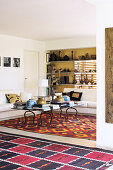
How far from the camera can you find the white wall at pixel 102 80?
469 centimetres

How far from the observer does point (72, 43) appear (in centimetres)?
1057

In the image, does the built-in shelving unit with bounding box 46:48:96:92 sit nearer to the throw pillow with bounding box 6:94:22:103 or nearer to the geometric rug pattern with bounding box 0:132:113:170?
the throw pillow with bounding box 6:94:22:103

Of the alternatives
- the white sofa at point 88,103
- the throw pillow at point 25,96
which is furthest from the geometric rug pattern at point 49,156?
the throw pillow at point 25,96

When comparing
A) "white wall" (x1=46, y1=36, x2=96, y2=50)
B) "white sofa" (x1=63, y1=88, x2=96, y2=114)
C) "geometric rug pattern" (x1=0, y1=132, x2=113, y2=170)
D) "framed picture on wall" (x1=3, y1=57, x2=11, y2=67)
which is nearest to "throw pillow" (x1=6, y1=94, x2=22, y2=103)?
"framed picture on wall" (x1=3, y1=57, x2=11, y2=67)

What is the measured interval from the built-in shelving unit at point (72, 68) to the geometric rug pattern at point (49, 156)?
564cm

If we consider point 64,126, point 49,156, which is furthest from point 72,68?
point 49,156

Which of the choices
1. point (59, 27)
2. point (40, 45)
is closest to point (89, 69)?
point (40, 45)

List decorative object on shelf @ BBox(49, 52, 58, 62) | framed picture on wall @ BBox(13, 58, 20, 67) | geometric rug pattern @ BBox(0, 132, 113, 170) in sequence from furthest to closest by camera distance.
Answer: decorative object on shelf @ BBox(49, 52, 58, 62), framed picture on wall @ BBox(13, 58, 20, 67), geometric rug pattern @ BBox(0, 132, 113, 170)

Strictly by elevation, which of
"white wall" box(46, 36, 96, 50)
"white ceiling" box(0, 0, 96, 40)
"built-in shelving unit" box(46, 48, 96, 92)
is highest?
"white ceiling" box(0, 0, 96, 40)

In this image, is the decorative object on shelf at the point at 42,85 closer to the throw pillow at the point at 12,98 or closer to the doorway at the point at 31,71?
the doorway at the point at 31,71

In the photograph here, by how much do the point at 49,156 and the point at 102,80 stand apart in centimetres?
152

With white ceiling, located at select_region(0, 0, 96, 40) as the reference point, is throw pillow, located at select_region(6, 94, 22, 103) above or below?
below

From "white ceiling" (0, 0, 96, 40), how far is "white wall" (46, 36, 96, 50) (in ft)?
1.57

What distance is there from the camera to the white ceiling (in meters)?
5.84
